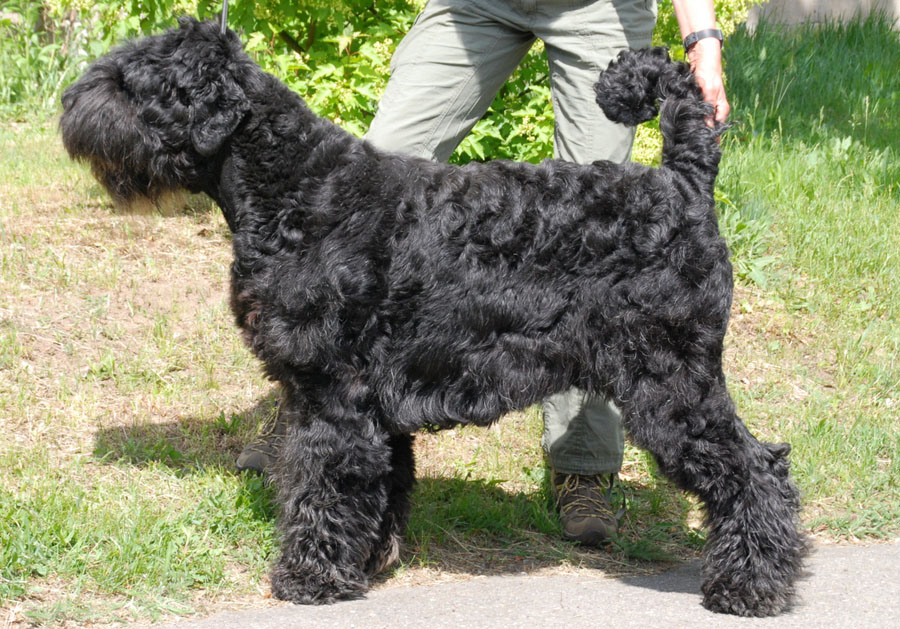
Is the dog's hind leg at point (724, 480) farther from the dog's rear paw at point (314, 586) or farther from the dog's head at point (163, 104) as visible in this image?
the dog's head at point (163, 104)

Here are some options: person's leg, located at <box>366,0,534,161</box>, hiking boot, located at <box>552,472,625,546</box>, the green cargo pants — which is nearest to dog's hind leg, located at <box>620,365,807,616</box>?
the green cargo pants

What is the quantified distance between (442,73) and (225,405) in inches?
86.9

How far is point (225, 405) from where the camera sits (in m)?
5.13

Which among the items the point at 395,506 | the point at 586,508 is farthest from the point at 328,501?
the point at 586,508

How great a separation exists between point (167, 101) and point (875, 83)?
26.4 feet

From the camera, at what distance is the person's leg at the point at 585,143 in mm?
4016

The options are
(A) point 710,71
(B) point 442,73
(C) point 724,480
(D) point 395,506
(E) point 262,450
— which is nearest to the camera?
(C) point 724,480

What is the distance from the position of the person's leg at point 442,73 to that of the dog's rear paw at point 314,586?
5.85 ft

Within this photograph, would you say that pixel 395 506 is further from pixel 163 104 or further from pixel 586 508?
pixel 163 104

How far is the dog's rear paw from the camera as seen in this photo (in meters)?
3.56

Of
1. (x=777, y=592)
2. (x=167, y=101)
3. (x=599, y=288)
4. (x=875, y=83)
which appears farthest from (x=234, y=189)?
(x=875, y=83)

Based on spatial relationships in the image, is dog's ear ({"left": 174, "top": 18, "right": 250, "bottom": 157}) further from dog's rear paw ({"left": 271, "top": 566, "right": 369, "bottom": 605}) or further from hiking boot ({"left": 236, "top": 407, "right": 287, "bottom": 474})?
dog's rear paw ({"left": 271, "top": 566, "right": 369, "bottom": 605})

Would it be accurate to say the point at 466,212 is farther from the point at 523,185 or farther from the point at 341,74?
the point at 341,74

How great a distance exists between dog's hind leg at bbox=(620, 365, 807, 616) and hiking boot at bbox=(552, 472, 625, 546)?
727 mm
